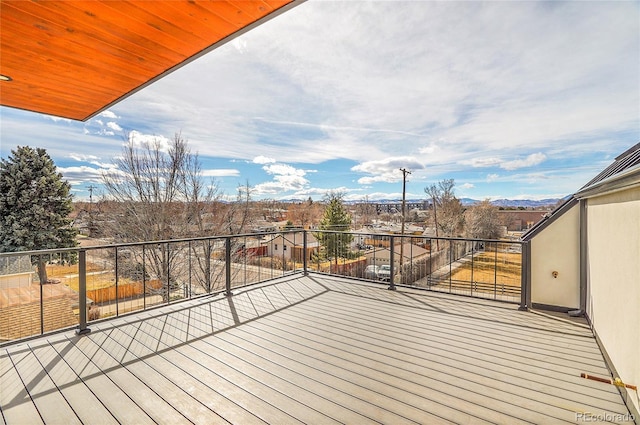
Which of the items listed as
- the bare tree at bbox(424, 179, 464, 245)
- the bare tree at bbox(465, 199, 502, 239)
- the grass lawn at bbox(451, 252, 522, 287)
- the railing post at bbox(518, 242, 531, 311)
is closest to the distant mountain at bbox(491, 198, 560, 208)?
the bare tree at bbox(465, 199, 502, 239)

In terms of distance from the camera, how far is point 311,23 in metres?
4.71

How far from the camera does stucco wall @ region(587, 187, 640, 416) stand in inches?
71.0

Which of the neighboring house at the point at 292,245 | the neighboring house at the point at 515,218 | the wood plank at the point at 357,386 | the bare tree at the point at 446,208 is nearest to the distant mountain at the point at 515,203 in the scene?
the neighboring house at the point at 515,218

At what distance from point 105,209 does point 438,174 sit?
21.6 meters

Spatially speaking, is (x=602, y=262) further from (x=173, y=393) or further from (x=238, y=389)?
(x=173, y=393)

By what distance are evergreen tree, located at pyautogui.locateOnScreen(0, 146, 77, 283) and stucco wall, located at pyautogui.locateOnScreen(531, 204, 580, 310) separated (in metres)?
18.3

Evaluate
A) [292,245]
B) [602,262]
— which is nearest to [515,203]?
[292,245]

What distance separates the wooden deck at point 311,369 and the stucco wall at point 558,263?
1.26 feet

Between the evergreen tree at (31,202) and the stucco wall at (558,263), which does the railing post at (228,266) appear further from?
the evergreen tree at (31,202)

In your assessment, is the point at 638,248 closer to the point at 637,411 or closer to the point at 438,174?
the point at 637,411

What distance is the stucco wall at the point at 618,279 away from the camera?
180 cm

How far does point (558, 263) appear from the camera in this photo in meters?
3.63

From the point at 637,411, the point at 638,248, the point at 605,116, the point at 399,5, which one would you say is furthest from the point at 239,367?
the point at 605,116

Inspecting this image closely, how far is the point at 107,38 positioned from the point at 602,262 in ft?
15.0
